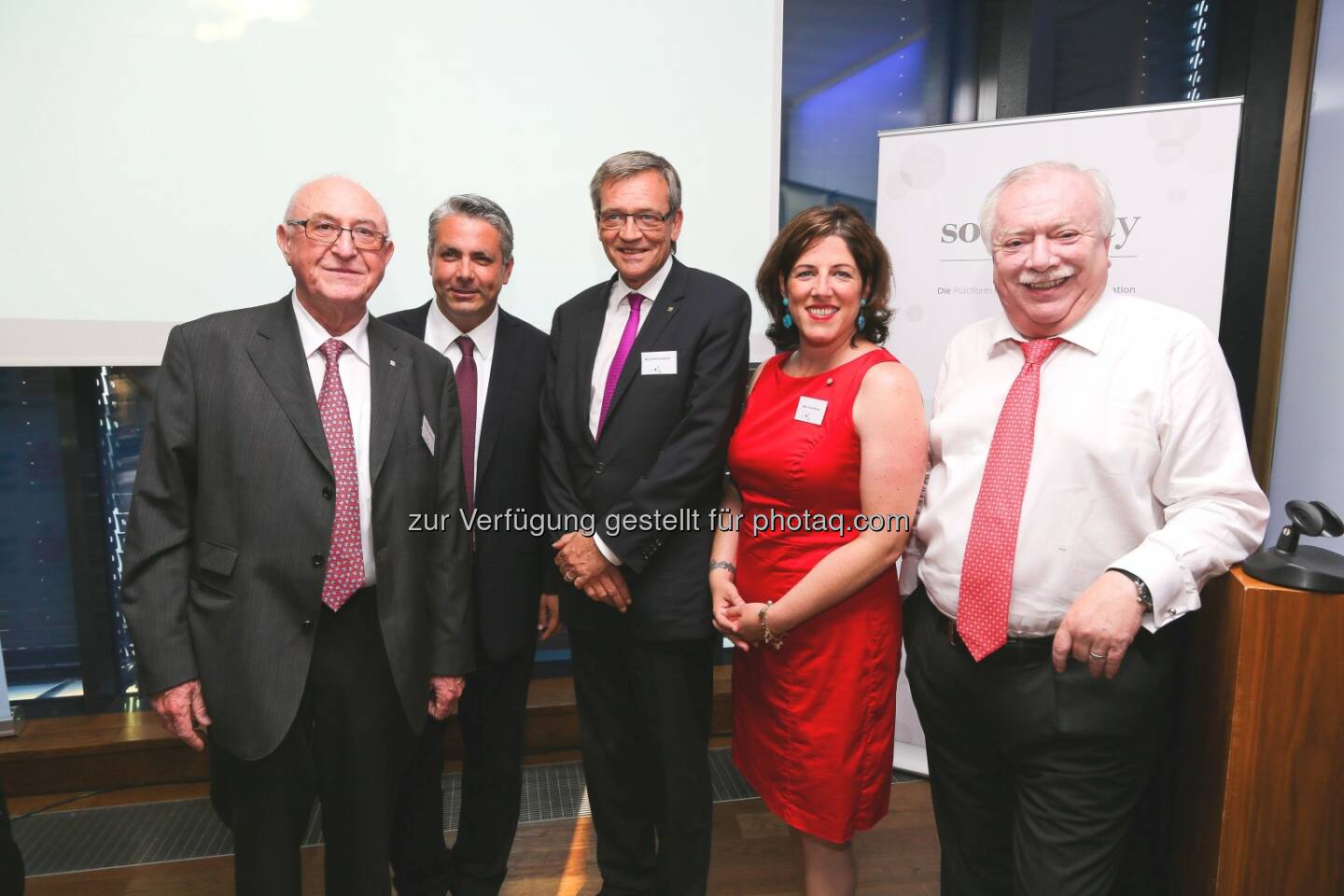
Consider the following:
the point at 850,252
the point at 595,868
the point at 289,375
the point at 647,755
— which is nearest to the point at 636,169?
the point at 850,252

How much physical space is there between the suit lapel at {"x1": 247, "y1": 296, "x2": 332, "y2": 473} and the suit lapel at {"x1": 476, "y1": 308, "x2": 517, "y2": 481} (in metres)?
0.48

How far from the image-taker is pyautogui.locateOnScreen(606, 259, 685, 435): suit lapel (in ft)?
5.55

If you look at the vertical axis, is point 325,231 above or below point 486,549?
above

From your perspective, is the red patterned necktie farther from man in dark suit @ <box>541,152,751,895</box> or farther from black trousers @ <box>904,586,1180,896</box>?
black trousers @ <box>904,586,1180,896</box>

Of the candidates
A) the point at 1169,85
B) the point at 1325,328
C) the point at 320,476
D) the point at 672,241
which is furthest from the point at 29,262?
the point at 1169,85

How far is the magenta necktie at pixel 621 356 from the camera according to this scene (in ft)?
5.66

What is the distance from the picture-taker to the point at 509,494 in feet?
6.10

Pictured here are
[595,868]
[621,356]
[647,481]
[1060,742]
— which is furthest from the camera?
[595,868]

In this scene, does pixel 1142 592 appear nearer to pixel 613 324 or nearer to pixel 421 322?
pixel 613 324

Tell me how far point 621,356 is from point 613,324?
0.38 feet

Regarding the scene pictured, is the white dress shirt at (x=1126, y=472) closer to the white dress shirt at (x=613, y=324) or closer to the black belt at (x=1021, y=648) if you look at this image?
the black belt at (x=1021, y=648)

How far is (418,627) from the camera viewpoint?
154 cm

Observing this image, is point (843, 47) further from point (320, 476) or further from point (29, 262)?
point (29, 262)

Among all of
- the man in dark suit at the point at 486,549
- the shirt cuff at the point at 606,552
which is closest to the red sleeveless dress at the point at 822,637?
the shirt cuff at the point at 606,552
